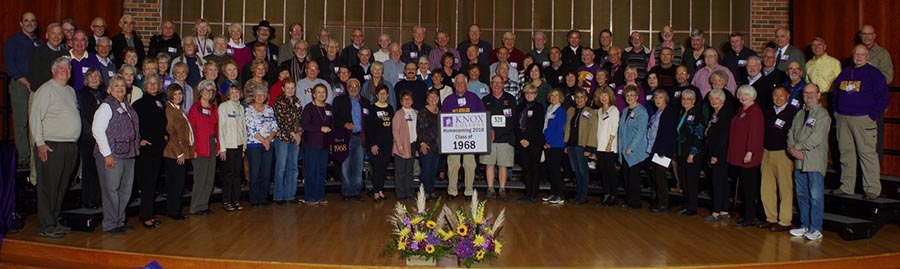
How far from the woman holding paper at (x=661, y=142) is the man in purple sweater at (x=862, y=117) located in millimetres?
1628

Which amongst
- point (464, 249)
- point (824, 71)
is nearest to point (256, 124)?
point (464, 249)

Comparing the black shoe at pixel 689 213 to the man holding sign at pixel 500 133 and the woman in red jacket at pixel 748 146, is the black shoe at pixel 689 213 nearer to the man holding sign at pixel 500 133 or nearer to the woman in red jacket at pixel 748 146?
the woman in red jacket at pixel 748 146

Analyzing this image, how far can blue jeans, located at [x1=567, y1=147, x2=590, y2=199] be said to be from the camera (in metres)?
9.06

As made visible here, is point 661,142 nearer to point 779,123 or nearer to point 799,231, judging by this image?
point 779,123

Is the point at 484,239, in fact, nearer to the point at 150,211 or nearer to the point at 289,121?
the point at 150,211

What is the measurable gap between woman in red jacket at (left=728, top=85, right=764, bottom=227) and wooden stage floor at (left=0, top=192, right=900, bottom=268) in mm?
281

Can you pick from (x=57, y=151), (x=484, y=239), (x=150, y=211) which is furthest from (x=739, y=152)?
(x=57, y=151)

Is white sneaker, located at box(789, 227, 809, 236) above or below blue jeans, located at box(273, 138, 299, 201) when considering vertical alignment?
below

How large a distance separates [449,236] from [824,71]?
18.3 ft

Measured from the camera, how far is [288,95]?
8.65 metres

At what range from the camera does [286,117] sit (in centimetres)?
857

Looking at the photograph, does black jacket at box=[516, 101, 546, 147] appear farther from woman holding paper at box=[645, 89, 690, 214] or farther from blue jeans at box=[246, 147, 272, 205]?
blue jeans at box=[246, 147, 272, 205]

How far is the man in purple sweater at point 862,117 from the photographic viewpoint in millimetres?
7281

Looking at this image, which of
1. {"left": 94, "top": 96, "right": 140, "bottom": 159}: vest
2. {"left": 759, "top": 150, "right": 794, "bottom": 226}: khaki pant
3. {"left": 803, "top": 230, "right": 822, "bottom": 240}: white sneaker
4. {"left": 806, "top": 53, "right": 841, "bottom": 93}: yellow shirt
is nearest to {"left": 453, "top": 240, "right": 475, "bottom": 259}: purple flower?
{"left": 94, "top": 96, "right": 140, "bottom": 159}: vest
